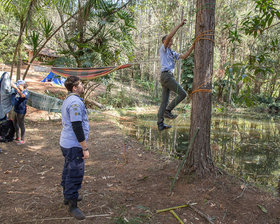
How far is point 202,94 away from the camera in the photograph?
9.70 feet

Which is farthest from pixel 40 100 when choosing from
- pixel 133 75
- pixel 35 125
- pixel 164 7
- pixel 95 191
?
pixel 133 75

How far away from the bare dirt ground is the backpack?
0.30 m

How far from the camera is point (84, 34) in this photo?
7.55 metres

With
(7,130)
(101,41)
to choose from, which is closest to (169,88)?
(7,130)

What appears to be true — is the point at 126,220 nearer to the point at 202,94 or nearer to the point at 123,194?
Result: the point at 123,194


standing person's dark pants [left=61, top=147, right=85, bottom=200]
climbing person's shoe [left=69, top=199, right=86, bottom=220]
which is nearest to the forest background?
standing person's dark pants [left=61, top=147, right=85, bottom=200]

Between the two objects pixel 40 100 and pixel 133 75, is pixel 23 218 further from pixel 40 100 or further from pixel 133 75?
pixel 133 75

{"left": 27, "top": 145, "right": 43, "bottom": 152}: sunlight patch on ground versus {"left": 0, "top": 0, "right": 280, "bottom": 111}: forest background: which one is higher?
{"left": 0, "top": 0, "right": 280, "bottom": 111}: forest background

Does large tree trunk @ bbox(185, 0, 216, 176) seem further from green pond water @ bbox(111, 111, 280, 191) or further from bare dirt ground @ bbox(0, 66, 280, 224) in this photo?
green pond water @ bbox(111, 111, 280, 191)

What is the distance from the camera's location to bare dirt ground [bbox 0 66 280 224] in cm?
236

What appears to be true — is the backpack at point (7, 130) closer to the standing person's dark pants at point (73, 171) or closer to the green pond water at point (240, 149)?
the green pond water at point (240, 149)

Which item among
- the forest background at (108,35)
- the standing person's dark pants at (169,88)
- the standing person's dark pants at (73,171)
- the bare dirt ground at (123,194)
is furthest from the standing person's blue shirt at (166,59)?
the standing person's dark pants at (73,171)

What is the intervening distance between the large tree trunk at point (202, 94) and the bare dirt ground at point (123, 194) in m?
0.24

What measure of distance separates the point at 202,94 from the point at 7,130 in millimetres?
3984
